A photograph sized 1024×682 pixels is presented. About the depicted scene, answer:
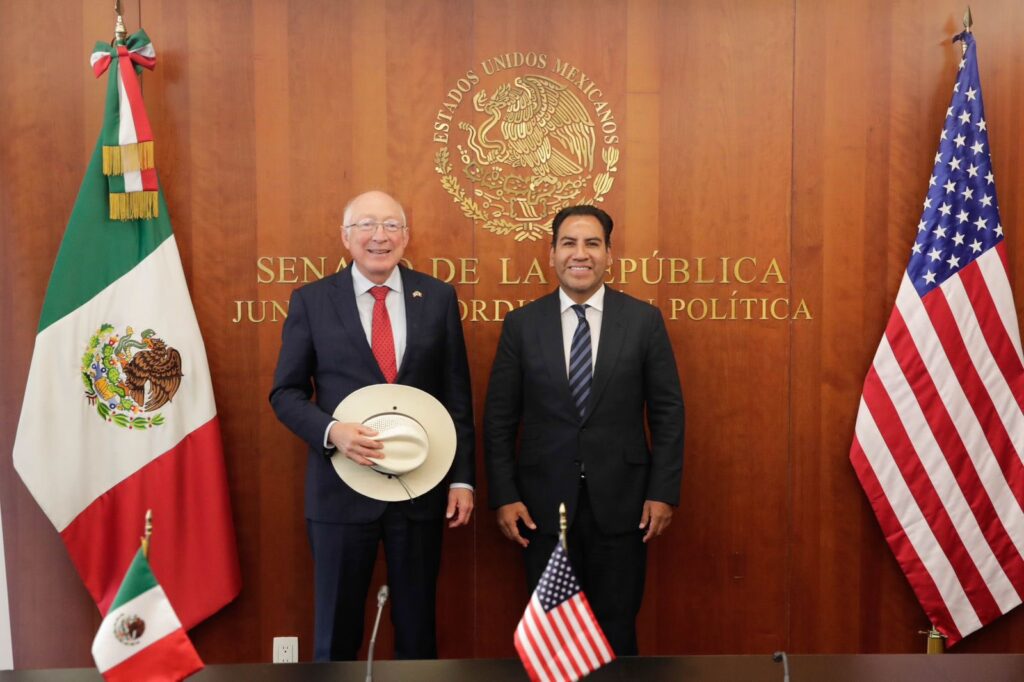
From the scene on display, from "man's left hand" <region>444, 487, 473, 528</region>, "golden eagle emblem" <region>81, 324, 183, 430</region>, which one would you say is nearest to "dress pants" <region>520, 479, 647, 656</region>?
"man's left hand" <region>444, 487, 473, 528</region>

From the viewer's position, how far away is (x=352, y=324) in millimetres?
2912

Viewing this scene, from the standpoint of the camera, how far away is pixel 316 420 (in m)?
2.80

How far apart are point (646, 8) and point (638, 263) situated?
3.05ft

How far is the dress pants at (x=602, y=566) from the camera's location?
9.67ft

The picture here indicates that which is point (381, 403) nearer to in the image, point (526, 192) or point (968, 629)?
point (526, 192)

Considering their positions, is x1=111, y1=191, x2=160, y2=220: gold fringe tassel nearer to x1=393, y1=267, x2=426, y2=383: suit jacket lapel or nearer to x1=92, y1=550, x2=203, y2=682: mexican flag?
x1=393, y1=267, x2=426, y2=383: suit jacket lapel

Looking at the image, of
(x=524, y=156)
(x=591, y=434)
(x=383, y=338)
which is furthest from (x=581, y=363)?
(x=524, y=156)

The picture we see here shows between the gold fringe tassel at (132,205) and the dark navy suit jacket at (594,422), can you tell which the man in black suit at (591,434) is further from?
the gold fringe tassel at (132,205)

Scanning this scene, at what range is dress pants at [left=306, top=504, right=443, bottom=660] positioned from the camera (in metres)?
2.89

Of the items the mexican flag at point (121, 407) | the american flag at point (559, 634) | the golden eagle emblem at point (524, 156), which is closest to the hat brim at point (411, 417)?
the mexican flag at point (121, 407)

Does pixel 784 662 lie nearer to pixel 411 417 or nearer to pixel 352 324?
pixel 411 417

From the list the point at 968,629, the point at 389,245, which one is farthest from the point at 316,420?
the point at 968,629

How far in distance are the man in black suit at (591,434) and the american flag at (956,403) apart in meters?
0.93

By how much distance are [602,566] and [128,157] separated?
207cm
